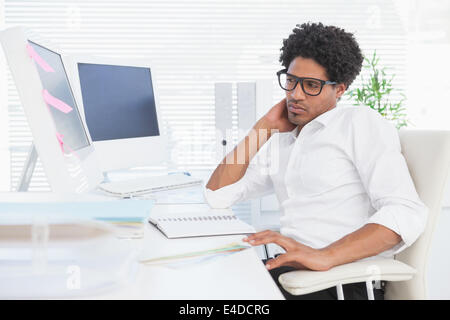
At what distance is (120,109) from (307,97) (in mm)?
705

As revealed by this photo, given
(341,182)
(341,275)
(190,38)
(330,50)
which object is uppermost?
(190,38)

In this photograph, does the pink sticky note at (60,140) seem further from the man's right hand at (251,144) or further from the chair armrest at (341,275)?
the man's right hand at (251,144)

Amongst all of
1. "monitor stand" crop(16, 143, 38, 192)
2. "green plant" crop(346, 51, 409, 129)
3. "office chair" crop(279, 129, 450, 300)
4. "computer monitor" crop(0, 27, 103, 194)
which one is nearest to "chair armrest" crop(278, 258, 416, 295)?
"office chair" crop(279, 129, 450, 300)

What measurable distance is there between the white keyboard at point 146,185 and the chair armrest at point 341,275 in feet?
2.27

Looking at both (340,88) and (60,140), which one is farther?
(340,88)

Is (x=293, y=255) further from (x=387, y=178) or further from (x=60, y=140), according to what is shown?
(x=60, y=140)

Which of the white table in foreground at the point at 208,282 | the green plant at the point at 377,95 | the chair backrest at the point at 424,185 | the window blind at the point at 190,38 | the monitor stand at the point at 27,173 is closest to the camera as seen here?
the white table in foreground at the point at 208,282

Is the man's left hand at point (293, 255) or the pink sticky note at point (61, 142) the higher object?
the pink sticky note at point (61, 142)

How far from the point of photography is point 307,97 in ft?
4.58

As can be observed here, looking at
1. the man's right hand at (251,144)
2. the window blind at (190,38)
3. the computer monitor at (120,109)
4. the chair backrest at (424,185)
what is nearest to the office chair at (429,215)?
the chair backrest at (424,185)

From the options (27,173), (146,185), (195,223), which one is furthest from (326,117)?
(27,173)

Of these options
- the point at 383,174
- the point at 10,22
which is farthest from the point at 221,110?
the point at 10,22

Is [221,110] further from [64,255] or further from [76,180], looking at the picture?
[64,255]

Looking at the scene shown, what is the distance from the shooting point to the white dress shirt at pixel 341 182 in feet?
3.56
